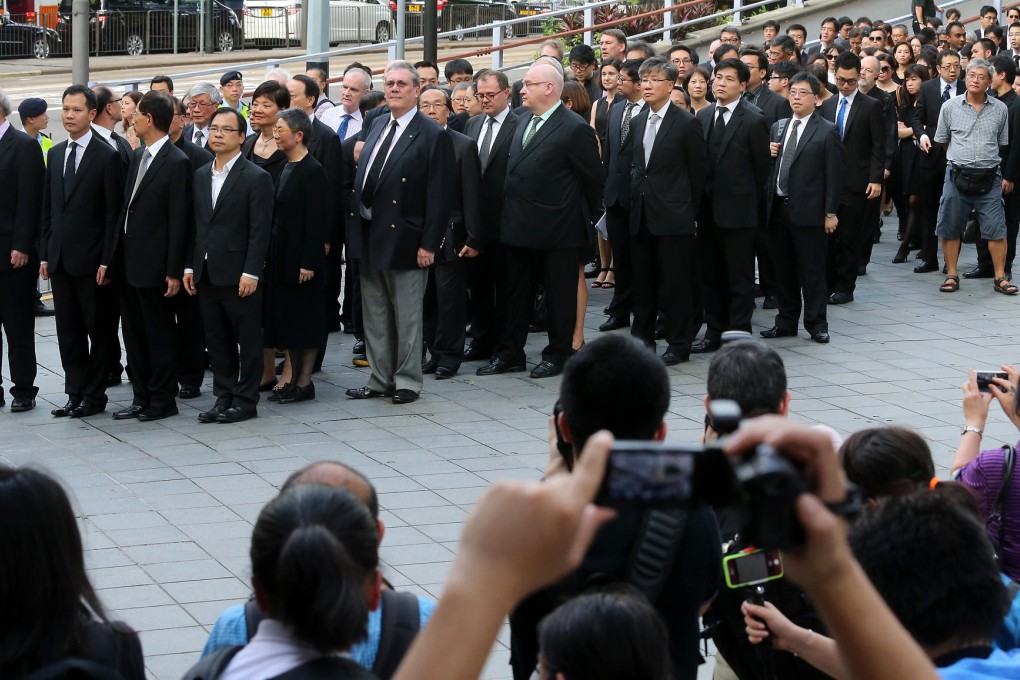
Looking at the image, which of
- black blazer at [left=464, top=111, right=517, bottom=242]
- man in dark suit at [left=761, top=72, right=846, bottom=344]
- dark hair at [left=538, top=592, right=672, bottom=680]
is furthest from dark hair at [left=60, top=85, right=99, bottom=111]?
dark hair at [left=538, top=592, right=672, bottom=680]

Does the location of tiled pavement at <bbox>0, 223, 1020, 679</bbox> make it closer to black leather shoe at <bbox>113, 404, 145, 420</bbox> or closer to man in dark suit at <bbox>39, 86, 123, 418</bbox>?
black leather shoe at <bbox>113, 404, 145, 420</bbox>

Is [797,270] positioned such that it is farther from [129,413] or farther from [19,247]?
[19,247]

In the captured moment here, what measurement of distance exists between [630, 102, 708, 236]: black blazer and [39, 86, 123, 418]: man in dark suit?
376 cm

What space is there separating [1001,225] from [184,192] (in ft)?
24.1

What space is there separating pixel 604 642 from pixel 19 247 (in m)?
7.59

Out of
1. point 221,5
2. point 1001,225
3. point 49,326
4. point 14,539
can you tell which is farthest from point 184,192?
point 221,5

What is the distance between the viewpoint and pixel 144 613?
Answer: 5824mm

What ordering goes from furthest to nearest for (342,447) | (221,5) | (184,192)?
(221,5) < (184,192) < (342,447)

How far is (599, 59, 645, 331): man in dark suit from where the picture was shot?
10891 millimetres

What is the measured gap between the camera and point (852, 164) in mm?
12180

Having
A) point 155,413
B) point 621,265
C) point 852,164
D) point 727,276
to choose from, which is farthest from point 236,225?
point 852,164

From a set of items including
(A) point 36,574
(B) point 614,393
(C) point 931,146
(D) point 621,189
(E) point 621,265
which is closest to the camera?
(A) point 36,574

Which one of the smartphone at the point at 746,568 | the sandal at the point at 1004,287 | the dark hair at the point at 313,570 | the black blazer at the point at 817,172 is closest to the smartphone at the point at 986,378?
the smartphone at the point at 746,568

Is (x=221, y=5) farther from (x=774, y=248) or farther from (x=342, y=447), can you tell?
(x=342, y=447)
